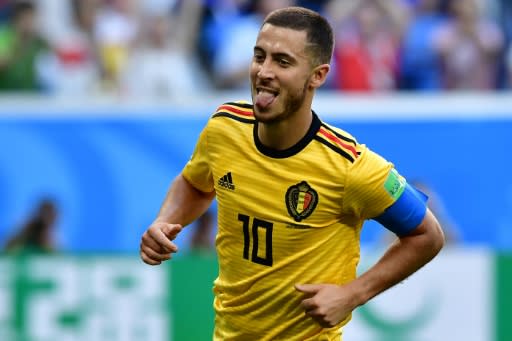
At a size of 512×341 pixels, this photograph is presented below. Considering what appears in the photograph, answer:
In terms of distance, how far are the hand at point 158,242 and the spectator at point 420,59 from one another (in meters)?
7.15

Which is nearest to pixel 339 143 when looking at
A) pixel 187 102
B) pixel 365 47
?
pixel 187 102

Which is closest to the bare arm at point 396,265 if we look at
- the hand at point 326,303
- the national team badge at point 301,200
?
the hand at point 326,303

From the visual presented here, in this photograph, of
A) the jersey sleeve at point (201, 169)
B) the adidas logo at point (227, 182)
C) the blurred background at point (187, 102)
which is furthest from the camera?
the blurred background at point (187, 102)

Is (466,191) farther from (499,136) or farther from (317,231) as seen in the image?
(317,231)

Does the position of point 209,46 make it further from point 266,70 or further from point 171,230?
point 266,70

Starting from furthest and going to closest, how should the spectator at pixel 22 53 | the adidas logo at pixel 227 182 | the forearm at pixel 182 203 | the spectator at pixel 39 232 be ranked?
1. the spectator at pixel 22 53
2. the spectator at pixel 39 232
3. the forearm at pixel 182 203
4. the adidas logo at pixel 227 182

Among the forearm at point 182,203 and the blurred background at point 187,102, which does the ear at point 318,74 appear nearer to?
the forearm at point 182,203

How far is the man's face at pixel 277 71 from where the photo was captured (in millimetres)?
4887

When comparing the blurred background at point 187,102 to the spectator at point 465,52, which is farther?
the spectator at point 465,52

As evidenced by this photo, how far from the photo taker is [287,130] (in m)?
5.07

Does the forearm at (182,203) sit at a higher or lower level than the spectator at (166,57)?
lower

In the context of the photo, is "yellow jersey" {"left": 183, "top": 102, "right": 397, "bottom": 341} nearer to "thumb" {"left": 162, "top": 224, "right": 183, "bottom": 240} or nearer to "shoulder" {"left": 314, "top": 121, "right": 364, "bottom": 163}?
"shoulder" {"left": 314, "top": 121, "right": 364, "bottom": 163}

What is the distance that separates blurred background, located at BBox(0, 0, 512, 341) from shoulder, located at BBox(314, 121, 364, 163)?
191 inches

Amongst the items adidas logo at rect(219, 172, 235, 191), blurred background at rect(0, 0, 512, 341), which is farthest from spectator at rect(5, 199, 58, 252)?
adidas logo at rect(219, 172, 235, 191)
